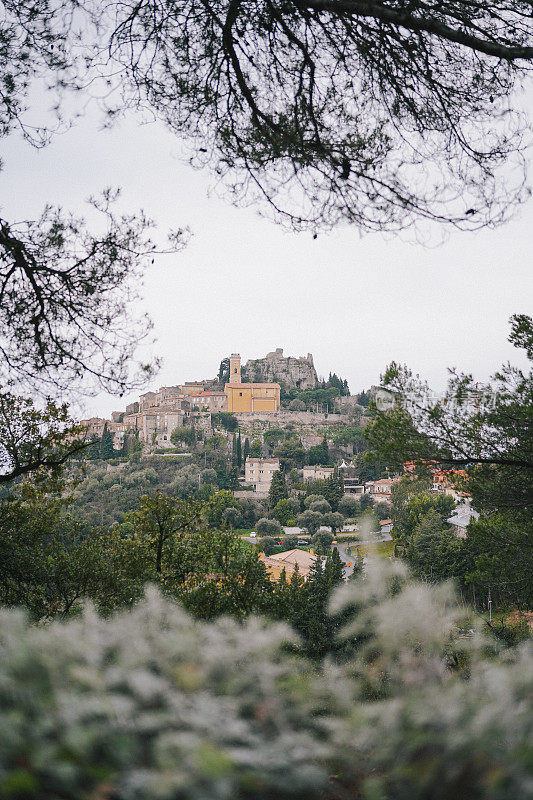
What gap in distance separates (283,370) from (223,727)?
75045 mm

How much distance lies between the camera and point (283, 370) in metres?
75.7

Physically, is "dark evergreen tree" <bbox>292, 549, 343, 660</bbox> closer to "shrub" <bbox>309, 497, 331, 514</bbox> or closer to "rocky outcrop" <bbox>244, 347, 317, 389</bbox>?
"shrub" <bbox>309, 497, 331, 514</bbox>

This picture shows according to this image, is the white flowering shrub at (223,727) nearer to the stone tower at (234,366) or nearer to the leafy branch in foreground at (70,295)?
the leafy branch in foreground at (70,295)

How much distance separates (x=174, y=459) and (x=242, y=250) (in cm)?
4235

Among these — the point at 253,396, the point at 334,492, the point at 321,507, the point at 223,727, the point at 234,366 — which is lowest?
the point at 321,507

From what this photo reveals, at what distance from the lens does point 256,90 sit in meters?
2.48

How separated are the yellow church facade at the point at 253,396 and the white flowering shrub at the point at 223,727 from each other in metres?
63.1

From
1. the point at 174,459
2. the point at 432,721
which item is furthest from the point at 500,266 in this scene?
the point at 174,459

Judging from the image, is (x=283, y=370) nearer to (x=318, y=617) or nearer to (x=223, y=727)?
(x=318, y=617)

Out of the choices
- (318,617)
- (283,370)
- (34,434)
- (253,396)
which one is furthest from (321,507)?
(283,370)

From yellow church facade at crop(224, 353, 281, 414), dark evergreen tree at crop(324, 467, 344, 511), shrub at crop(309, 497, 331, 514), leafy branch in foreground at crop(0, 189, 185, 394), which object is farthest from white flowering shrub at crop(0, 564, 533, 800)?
yellow church facade at crop(224, 353, 281, 414)

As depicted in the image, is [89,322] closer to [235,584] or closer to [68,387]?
[68,387]

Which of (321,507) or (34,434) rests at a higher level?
(34,434)

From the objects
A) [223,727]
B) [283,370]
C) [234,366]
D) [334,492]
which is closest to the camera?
[223,727]
